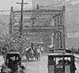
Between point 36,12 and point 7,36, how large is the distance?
2871cm

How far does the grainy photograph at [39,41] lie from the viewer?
1148cm

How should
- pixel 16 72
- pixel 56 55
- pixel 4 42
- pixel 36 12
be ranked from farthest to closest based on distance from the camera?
pixel 36 12 < pixel 4 42 < pixel 16 72 < pixel 56 55

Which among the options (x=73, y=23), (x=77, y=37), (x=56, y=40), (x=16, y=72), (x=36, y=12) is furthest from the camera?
(x=73, y=23)

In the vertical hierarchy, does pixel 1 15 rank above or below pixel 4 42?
above

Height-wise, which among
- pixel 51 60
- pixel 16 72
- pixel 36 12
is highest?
pixel 36 12

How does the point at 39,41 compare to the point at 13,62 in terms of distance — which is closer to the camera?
the point at 13,62

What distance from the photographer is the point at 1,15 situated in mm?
89375

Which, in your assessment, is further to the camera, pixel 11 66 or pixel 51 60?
pixel 11 66

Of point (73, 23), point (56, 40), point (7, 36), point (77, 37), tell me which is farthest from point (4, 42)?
point (73, 23)

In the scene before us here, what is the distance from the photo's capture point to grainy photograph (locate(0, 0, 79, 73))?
37.7ft

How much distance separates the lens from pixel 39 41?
53094 millimetres

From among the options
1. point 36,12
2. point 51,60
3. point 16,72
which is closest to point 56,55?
point 51,60

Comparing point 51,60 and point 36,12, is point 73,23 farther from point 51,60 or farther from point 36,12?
point 51,60

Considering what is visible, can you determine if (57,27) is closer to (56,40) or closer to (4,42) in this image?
(56,40)
